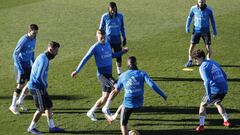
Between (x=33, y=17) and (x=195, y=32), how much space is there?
436 inches

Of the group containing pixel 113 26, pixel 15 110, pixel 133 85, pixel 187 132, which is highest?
pixel 113 26

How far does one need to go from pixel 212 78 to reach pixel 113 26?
523 cm

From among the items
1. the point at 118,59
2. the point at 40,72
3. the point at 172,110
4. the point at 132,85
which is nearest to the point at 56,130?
the point at 40,72

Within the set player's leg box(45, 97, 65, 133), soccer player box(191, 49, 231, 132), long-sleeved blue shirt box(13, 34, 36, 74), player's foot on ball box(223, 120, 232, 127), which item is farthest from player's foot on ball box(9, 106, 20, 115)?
player's foot on ball box(223, 120, 232, 127)

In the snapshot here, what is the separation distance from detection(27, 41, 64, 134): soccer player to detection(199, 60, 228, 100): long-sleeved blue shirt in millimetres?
3559

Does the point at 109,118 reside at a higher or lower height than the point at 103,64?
lower

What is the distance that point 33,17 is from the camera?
26219mm

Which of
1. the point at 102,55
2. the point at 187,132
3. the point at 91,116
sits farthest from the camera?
the point at 91,116

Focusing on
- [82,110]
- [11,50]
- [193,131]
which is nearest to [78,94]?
[82,110]

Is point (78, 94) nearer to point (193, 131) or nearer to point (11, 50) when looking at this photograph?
point (193, 131)

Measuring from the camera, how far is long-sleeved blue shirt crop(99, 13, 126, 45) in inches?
643

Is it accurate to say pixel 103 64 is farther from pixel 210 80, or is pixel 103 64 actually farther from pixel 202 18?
pixel 202 18

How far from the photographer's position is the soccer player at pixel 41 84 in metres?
11.9

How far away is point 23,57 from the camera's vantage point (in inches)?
543
